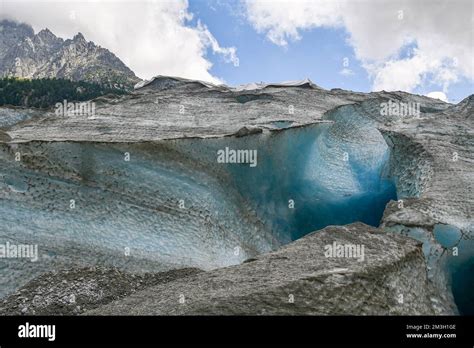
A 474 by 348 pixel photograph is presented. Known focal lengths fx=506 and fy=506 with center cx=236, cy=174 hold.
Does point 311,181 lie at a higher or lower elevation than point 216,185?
higher

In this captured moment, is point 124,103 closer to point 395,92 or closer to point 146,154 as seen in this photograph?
point 146,154

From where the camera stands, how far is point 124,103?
52.1 ft

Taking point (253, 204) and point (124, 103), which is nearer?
point (253, 204)

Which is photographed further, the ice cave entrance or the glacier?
the ice cave entrance

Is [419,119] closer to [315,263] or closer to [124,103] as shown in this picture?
[124,103]

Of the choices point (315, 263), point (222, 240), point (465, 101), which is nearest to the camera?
point (315, 263)

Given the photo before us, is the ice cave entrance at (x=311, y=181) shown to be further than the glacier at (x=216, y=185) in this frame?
Yes

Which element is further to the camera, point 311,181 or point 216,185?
point 311,181
